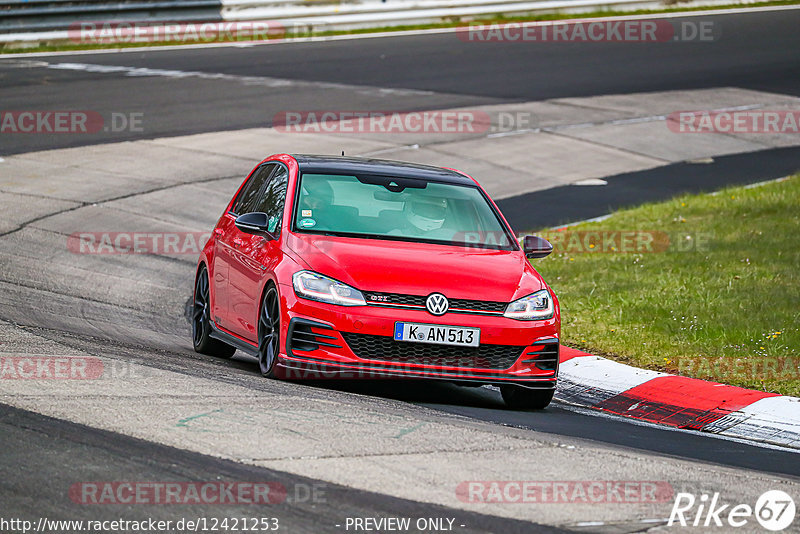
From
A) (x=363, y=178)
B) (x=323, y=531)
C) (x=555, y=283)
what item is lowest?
(x=555, y=283)

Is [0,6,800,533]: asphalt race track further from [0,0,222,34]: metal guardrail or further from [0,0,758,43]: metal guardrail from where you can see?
[0,0,758,43]: metal guardrail

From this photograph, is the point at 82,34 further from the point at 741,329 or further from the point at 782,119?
the point at 741,329

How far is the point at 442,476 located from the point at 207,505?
1212mm

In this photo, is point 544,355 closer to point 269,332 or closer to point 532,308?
point 532,308

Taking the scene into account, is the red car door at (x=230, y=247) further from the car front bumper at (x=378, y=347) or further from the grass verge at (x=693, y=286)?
the grass verge at (x=693, y=286)

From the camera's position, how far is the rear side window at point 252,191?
1004cm

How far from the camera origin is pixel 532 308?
840 centimetres

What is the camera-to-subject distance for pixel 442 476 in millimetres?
6023

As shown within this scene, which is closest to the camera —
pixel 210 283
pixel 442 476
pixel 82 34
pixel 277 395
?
pixel 442 476

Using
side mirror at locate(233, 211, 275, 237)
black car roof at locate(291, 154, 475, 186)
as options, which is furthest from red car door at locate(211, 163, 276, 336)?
black car roof at locate(291, 154, 475, 186)

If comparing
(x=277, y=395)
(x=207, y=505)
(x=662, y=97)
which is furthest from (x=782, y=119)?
(x=207, y=505)

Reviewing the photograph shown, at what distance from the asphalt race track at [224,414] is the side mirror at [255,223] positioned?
3.32ft

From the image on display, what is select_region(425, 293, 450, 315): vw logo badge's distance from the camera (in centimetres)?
805

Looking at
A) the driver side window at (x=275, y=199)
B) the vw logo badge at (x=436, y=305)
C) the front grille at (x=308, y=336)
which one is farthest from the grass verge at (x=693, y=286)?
the front grille at (x=308, y=336)
